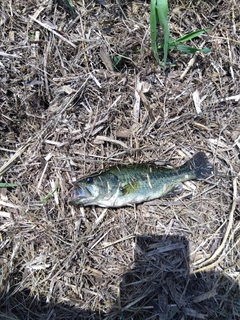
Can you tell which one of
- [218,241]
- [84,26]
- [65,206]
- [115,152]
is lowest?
[218,241]

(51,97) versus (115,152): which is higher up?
(51,97)

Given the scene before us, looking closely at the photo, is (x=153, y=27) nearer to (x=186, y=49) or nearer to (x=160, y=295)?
(x=186, y=49)

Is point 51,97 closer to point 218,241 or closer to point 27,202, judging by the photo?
point 27,202

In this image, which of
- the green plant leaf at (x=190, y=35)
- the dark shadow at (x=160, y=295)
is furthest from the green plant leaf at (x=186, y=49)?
the dark shadow at (x=160, y=295)

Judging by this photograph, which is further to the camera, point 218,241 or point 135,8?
point 135,8

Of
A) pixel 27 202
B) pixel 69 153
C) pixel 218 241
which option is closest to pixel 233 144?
pixel 218 241

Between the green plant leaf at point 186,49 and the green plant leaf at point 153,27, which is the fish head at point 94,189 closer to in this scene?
the green plant leaf at point 153,27

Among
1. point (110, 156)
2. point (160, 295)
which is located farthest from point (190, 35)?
point (160, 295)
